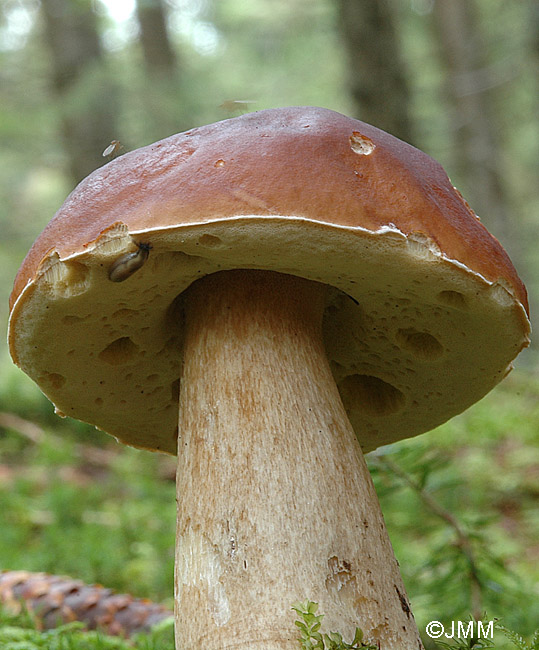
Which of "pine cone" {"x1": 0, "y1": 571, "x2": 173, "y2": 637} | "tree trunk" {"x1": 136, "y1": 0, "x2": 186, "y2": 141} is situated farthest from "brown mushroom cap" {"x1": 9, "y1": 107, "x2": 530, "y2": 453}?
"tree trunk" {"x1": 136, "y1": 0, "x2": 186, "y2": 141}

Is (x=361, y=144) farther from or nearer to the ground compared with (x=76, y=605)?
farther from the ground

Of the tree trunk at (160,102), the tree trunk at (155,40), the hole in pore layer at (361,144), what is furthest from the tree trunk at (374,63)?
the tree trunk at (155,40)

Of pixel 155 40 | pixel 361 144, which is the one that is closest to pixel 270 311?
pixel 361 144

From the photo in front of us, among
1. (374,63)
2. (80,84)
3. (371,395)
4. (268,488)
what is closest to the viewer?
(268,488)

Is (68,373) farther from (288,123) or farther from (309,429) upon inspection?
(288,123)

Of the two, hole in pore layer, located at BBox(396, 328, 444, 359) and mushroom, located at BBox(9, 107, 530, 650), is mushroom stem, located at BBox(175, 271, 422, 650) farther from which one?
hole in pore layer, located at BBox(396, 328, 444, 359)

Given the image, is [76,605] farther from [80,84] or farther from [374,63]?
[80,84]

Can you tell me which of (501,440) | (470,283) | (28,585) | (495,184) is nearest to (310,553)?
(470,283)
